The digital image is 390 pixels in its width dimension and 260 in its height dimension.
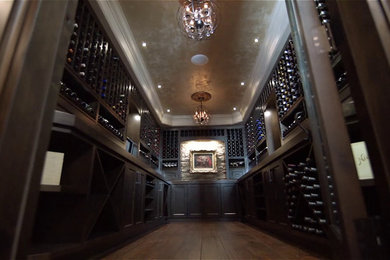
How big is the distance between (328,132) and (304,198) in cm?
207

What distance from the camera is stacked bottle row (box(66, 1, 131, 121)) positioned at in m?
2.67

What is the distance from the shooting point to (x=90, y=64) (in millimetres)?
2977

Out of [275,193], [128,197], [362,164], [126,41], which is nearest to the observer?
[362,164]

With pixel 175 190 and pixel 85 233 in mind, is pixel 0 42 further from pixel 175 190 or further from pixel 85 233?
pixel 175 190

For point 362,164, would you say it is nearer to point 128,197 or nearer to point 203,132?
point 128,197

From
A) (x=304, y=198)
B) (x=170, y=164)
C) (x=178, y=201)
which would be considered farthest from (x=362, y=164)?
(x=170, y=164)

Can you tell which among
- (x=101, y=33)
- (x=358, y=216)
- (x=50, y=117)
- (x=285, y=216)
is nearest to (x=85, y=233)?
(x=50, y=117)

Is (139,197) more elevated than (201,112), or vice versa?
(201,112)

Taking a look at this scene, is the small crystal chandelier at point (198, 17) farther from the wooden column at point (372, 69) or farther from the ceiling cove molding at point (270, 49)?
the wooden column at point (372, 69)

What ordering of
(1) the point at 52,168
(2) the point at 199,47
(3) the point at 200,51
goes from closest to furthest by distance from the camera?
(1) the point at 52,168
(2) the point at 199,47
(3) the point at 200,51

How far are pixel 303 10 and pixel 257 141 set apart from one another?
539cm

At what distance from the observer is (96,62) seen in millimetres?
3170

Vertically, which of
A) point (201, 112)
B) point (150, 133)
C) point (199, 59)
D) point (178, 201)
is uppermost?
point (199, 59)

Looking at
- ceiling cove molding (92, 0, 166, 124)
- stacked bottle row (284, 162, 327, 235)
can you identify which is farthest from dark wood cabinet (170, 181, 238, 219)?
stacked bottle row (284, 162, 327, 235)
